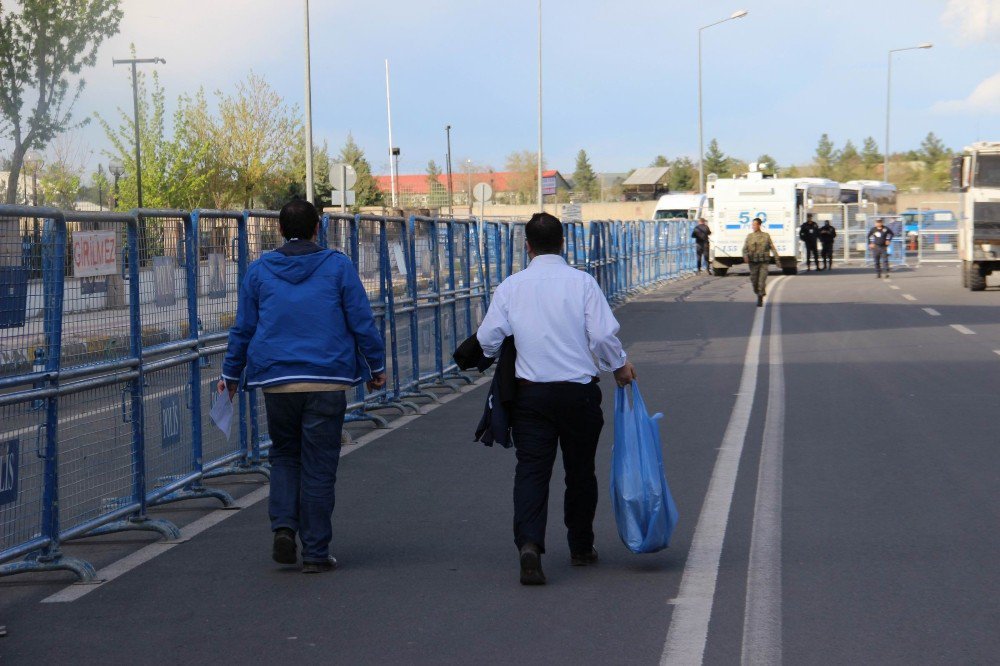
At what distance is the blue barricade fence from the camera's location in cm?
648

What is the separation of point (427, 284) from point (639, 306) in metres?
16.1

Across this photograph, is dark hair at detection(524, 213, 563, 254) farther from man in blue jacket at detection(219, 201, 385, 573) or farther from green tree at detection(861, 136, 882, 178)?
green tree at detection(861, 136, 882, 178)

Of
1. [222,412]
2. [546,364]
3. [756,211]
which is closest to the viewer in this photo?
[546,364]

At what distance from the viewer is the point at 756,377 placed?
49.2 feet

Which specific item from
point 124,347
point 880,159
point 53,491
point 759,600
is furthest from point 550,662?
point 880,159

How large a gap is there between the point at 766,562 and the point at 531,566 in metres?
1.19

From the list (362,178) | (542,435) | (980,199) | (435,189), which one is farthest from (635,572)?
(435,189)

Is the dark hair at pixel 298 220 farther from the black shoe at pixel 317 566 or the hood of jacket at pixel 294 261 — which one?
the black shoe at pixel 317 566

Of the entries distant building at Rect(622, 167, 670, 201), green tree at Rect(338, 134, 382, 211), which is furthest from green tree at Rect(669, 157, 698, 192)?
green tree at Rect(338, 134, 382, 211)

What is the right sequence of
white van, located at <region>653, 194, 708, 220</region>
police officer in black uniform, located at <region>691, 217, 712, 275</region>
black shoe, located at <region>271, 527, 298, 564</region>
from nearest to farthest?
black shoe, located at <region>271, 527, 298, 564</region> → police officer in black uniform, located at <region>691, 217, 712, 275</region> → white van, located at <region>653, 194, 708, 220</region>

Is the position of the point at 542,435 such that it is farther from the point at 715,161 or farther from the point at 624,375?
the point at 715,161

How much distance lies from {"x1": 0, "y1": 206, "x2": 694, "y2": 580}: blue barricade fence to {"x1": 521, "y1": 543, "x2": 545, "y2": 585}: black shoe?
209cm

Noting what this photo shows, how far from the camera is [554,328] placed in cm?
627

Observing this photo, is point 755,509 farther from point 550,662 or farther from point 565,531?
point 550,662
